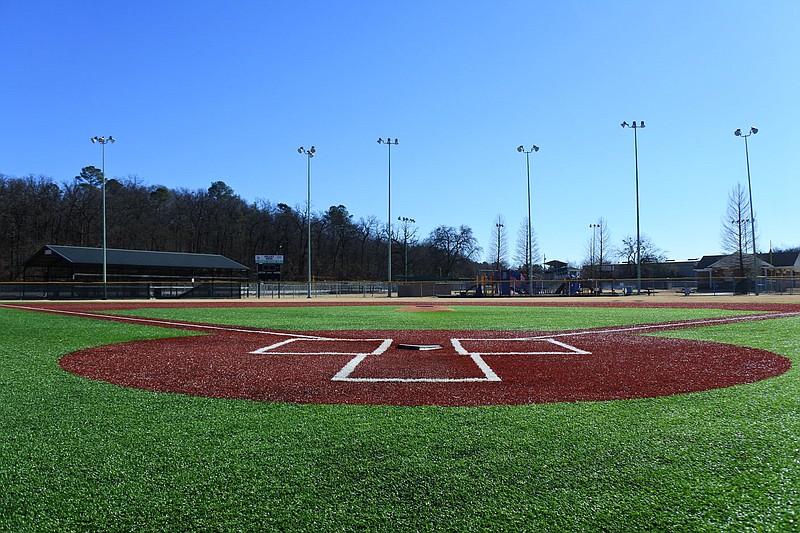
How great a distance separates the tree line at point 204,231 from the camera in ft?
218

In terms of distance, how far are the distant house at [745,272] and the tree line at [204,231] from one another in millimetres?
40255

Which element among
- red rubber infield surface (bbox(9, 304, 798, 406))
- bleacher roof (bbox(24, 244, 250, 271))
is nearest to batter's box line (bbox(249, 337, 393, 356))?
red rubber infield surface (bbox(9, 304, 798, 406))

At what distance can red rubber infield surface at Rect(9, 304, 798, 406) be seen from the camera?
5.26 m

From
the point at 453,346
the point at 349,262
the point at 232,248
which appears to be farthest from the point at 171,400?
the point at 349,262

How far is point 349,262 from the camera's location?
10056 centimetres

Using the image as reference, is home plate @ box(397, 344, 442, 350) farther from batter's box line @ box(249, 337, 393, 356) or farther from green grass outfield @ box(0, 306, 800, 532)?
green grass outfield @ box(0, 306, 800, 532)

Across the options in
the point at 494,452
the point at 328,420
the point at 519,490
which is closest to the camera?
the point at 519,490

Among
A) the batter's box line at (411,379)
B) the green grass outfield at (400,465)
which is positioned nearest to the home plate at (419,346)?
the batter's box line at (411,379)

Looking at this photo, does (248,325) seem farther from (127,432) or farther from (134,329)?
(127,432)

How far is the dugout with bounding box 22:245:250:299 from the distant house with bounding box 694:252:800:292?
42.1 metres

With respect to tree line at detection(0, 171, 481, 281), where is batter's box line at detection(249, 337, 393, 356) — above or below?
below

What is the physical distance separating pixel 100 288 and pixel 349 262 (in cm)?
6478

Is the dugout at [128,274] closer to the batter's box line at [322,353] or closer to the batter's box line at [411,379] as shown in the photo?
the batter's box line at [322,353]

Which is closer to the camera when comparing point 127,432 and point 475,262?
point 127,432
